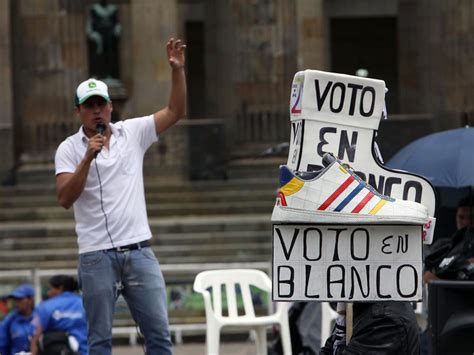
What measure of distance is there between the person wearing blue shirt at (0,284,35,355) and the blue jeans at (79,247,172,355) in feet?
17.2

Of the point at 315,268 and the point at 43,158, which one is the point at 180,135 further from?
the point at 315,268

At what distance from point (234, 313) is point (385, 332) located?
6.21 meters

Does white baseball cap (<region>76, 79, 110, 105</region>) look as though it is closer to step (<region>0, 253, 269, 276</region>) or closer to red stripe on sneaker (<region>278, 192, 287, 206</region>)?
red stripe on sneaker (<region>278, 192, 287, 206</region>)

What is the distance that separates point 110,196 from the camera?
26.3ft

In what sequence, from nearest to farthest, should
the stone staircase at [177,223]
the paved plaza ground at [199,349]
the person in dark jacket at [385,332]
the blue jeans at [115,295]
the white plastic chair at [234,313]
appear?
the person in dark jacket at [385,332] < the blue jeans at [115,295] < the white plastic chair at [234,313] < the paved plaza ground at [199,349] < the stone staircase at [177,223]

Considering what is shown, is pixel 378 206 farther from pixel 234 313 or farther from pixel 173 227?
pixel 173 227

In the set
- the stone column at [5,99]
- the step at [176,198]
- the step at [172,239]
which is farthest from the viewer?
the stone column at [5,99]

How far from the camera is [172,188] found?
26469 mm

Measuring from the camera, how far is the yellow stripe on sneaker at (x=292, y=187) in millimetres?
5902

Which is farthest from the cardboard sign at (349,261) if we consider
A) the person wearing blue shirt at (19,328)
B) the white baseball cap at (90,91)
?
the person wearing blue shirt at (19,328)

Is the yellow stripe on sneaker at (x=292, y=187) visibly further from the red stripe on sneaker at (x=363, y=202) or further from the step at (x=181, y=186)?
the step at (x=181, y=186)

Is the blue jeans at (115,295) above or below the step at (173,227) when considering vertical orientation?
above

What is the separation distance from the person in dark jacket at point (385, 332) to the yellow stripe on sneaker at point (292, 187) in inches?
21.0

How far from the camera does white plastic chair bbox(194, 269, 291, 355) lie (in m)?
11.7
